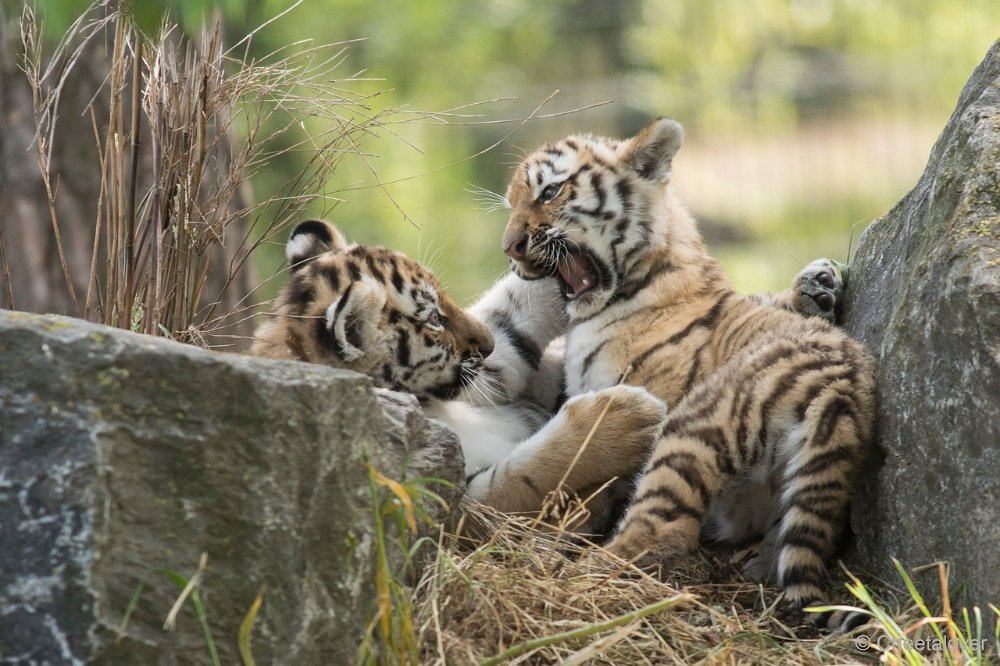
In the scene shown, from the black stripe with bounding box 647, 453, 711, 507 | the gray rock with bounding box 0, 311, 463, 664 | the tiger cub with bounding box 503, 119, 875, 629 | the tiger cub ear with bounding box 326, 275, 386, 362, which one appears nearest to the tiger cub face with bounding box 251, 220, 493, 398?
the tiger cub ear with bounding box 326, 275, 386, 362

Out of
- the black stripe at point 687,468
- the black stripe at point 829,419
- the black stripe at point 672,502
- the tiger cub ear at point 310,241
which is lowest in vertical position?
the black stripe at point 672,502

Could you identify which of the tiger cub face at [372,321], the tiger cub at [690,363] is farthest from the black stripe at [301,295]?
the tiger cub at [690,363]

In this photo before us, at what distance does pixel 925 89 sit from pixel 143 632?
12.4 metres

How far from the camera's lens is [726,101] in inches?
508

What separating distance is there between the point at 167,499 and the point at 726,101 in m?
11.8

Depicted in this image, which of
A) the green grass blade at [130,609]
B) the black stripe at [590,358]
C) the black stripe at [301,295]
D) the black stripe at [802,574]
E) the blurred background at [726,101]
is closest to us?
the green grass blade at [130,609]

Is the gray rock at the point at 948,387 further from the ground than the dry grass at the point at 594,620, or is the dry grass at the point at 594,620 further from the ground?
the gray rock at the point at 948,387

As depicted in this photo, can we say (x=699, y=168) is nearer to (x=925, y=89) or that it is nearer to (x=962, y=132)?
(x=925, y=89)

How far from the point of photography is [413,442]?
243 cm

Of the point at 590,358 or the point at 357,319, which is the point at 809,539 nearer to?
the point at 590,358

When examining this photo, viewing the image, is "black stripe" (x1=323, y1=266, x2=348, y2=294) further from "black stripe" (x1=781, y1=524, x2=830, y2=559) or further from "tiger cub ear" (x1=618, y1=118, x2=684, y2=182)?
→ "black stripe" (x1=781, y1=524, x2=830, y2=559)

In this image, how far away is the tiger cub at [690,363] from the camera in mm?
2533

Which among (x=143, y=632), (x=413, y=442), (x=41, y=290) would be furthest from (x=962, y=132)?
(x=41, y=290)

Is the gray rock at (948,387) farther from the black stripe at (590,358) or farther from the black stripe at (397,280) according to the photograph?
the black stripe at (397,280)
